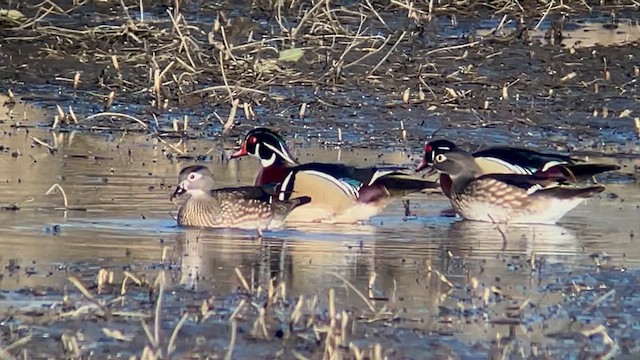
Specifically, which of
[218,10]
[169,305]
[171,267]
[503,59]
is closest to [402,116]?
[503,59]

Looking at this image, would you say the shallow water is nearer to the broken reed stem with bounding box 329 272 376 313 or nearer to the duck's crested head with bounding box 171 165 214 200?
the broken reed stem with bounding box 329 272 376 313

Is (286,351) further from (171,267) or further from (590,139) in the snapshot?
(590,139)

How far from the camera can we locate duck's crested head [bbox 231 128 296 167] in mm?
11922

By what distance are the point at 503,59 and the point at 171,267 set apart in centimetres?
888

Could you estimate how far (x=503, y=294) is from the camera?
827cm

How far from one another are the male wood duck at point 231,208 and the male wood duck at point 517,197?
1155 mm

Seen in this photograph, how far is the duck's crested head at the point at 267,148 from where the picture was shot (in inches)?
469

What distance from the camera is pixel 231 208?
420 inches

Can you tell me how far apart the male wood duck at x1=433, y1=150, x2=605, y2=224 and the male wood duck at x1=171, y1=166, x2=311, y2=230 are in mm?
1155

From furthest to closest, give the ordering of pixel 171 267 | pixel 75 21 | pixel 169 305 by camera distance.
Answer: pixel 75 21 → pixel 171 267 → pixel 169 305

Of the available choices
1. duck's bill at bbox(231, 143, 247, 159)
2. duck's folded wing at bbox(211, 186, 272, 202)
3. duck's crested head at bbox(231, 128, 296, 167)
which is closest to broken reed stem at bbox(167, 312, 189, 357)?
duck's folded wing at bbox(211, 186, 272, 202)

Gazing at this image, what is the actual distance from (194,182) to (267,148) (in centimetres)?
112

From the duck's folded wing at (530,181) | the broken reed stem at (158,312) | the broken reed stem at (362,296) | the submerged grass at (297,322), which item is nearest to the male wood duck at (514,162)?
the duck's folded wing at (530,181)

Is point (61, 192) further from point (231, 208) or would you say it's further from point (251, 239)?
point (251, 239)
